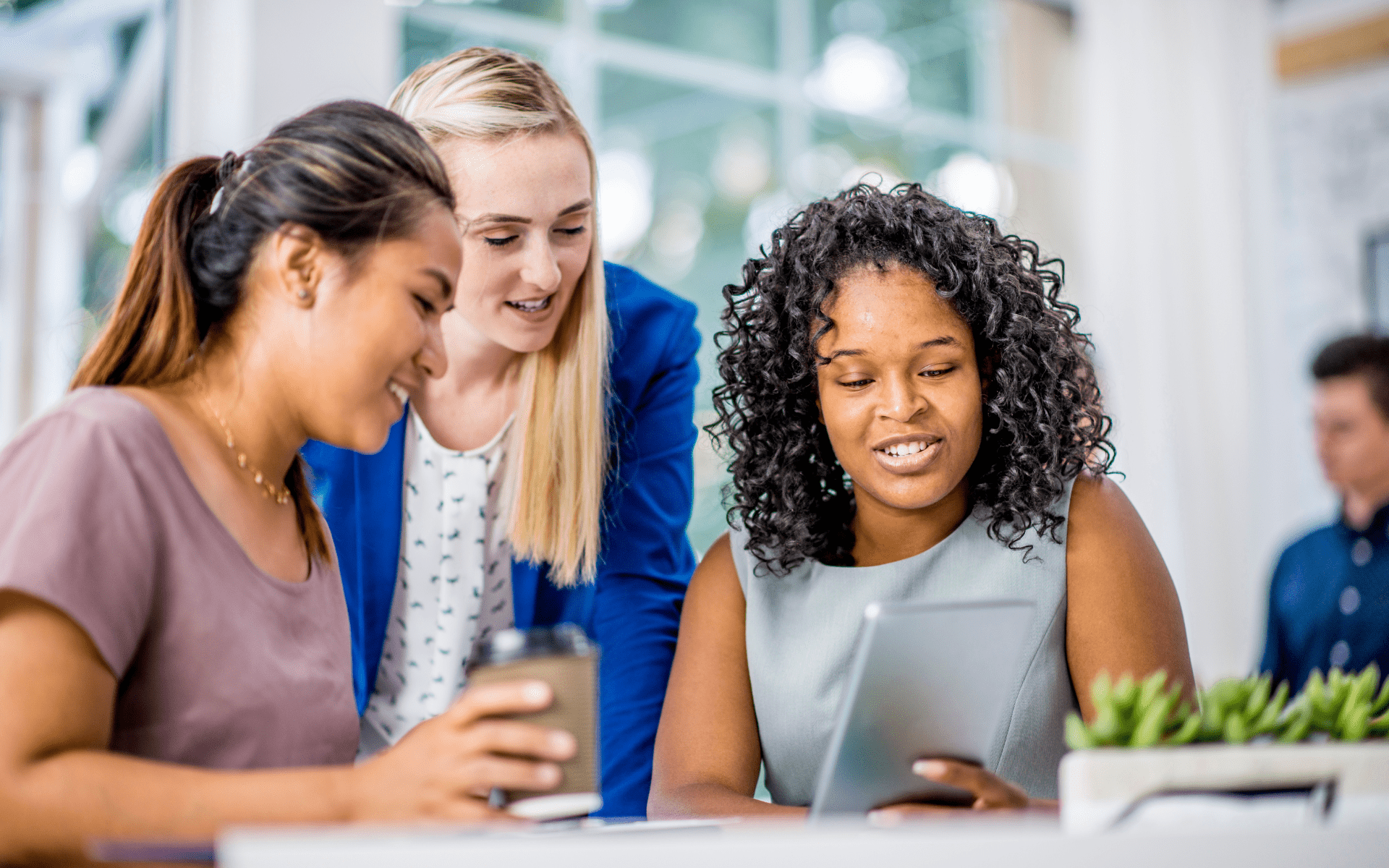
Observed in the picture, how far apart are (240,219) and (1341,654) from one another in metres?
2.99

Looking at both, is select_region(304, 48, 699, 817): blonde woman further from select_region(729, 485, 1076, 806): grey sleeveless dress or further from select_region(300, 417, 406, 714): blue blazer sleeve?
select_region(729, 485, 1076, 806): grey sleeveless dress

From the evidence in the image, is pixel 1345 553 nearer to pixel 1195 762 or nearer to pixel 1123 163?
pixel 1123 163

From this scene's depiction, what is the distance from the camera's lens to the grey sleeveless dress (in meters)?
1.32

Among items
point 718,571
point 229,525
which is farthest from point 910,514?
point 229,525

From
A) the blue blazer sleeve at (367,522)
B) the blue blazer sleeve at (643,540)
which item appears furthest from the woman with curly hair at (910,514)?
the blue blazer sleeve at (367,522)

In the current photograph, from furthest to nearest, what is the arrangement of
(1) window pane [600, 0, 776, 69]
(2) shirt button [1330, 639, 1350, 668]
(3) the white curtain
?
(3) the white curtain < (1) window pane [600, 0, 776, 69] < (2) shirt button [1330, 639, 1350, 668]

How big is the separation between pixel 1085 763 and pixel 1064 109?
5.07 meters

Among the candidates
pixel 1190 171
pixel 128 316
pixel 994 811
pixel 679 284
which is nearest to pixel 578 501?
pixel 128 316

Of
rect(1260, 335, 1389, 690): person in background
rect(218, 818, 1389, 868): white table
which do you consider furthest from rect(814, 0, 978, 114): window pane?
rect(218, 818, 1389, 868): white table

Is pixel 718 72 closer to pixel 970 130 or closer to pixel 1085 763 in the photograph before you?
pixel 970 130

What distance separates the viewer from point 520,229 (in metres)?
1.48

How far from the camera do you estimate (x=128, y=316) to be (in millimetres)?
1050

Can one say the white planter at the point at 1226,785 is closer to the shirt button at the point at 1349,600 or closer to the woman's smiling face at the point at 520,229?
the woman's smiling face at the point at 520,229

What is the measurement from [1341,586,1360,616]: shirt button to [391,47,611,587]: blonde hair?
2397mm
